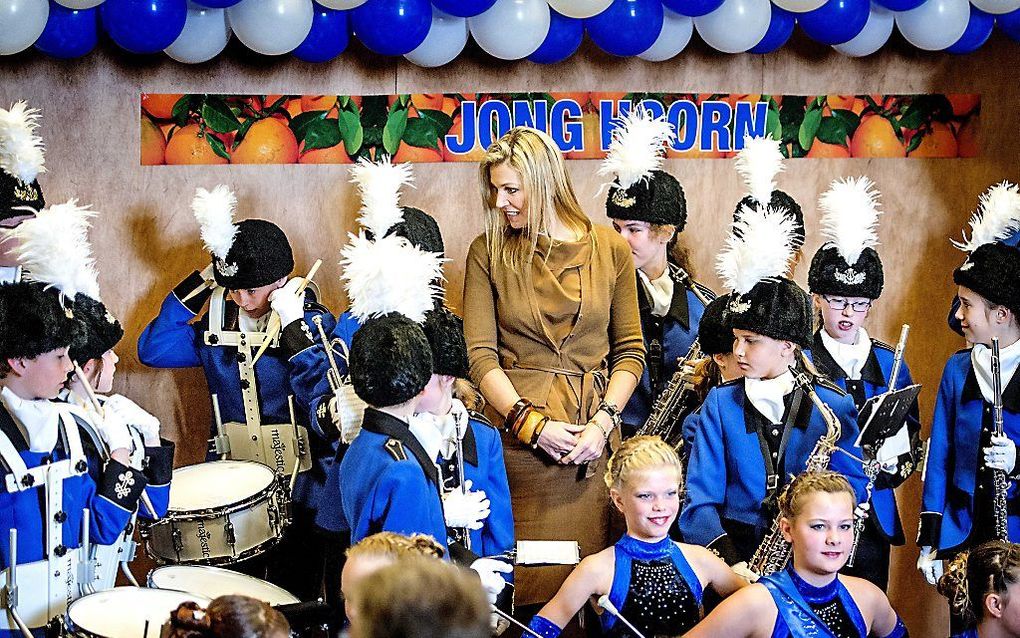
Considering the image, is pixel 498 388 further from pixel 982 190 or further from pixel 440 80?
pixel 982 190

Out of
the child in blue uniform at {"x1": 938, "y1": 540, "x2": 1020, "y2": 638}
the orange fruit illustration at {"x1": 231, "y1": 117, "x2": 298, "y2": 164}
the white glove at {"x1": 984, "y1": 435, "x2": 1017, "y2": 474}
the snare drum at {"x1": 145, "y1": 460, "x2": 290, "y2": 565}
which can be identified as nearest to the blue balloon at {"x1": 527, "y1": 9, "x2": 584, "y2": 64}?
the orange fruit illustration at {"x1": 231, "y1": 117, "x2": 298, "y2": 164}

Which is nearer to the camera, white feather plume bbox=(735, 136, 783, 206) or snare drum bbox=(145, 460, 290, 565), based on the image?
snare drum bbox=(145, 460, 290, 565)

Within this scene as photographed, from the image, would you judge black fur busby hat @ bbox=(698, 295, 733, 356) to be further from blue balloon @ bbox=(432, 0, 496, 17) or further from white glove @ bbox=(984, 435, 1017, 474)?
blue balloon @ bbox=(432, 0, 496, 17)

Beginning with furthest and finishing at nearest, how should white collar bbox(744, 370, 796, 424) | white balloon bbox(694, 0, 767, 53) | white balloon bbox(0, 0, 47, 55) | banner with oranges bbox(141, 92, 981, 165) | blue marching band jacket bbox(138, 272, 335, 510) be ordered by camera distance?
banner with oranges bbox(141, 92, 981, 165), white balloon bbox(694, 0, 767, 53), blue marching band jacket bbox(138, 272, 335, 510), white balloon bbox(0, 0, 47, 55), white collar bbox(744, 370, 796, 424)

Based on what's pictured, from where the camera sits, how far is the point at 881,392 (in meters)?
4.63

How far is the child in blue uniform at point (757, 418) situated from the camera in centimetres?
389

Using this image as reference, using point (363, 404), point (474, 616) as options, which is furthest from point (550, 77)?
point (474, 616)

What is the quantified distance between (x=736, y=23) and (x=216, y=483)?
8.94ft

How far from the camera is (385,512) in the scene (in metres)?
3.30

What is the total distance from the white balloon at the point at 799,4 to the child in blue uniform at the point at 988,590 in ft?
8.07

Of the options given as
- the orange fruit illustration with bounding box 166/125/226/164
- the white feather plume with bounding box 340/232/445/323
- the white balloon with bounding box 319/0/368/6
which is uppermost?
the white balloon with bounding box 319/0/368/6

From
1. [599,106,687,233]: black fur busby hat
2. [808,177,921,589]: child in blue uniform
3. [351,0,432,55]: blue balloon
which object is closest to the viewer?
[808,177,921,589]: child in blue uniform

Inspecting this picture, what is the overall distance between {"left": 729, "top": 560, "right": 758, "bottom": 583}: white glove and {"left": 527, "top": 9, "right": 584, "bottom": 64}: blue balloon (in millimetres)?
2314

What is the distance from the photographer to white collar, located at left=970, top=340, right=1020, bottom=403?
14.0ft
